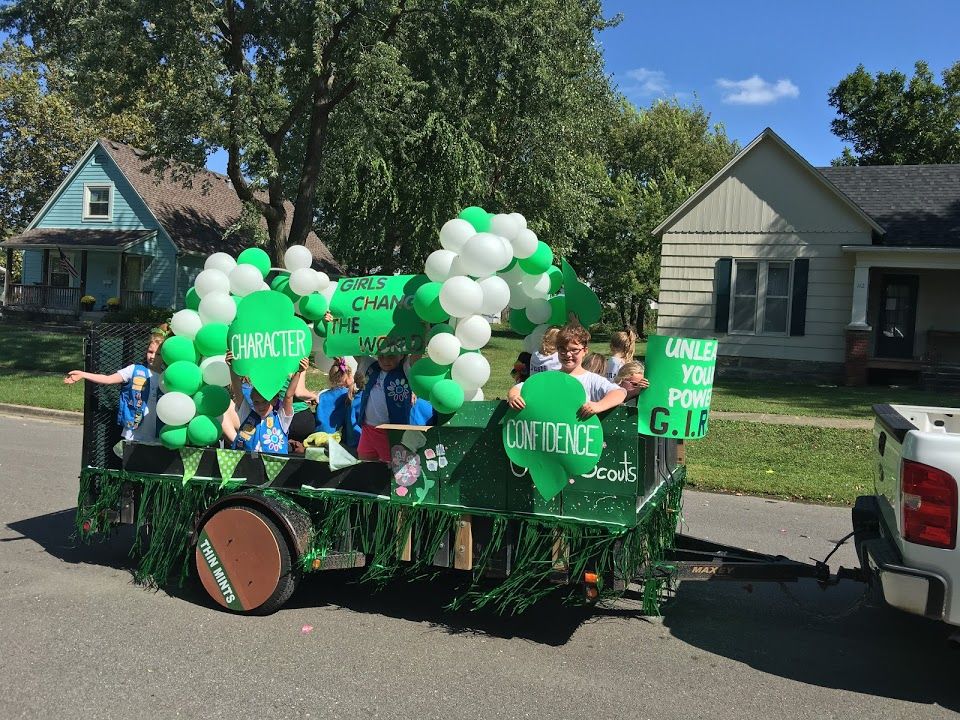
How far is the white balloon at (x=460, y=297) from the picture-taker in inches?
178

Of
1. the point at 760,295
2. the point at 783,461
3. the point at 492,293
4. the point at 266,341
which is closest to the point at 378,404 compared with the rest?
the point at 266,341

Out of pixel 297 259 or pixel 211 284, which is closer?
pixel 211 284

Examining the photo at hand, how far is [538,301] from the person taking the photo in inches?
223

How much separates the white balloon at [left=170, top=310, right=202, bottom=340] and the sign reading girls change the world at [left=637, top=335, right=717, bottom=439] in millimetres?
2764

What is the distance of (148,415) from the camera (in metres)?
5.73

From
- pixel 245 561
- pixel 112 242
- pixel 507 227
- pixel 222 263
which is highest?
pixel 112 242

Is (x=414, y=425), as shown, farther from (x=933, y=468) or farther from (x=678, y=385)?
(x=933, y=468)

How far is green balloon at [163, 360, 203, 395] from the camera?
5145 millimetres

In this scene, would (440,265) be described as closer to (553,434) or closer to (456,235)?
(456,235)

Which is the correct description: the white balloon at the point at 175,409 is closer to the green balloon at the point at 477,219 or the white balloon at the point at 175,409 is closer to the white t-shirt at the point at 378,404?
the white t-shirt at the point at 378,404

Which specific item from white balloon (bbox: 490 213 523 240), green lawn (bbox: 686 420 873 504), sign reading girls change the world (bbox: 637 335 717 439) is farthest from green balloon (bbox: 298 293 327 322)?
green lawn (bbox: 686 420 873 504)

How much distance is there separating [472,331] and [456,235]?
0.61 metres

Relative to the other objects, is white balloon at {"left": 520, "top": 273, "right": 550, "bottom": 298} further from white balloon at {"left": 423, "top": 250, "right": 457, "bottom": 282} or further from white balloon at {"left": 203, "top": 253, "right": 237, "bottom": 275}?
white balloon at {"left": 203, "top": 253, "right": 237, "bottom": 275}

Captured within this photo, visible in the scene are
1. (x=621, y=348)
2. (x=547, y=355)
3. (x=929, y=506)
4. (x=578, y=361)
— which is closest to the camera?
(x=929, y=506)
